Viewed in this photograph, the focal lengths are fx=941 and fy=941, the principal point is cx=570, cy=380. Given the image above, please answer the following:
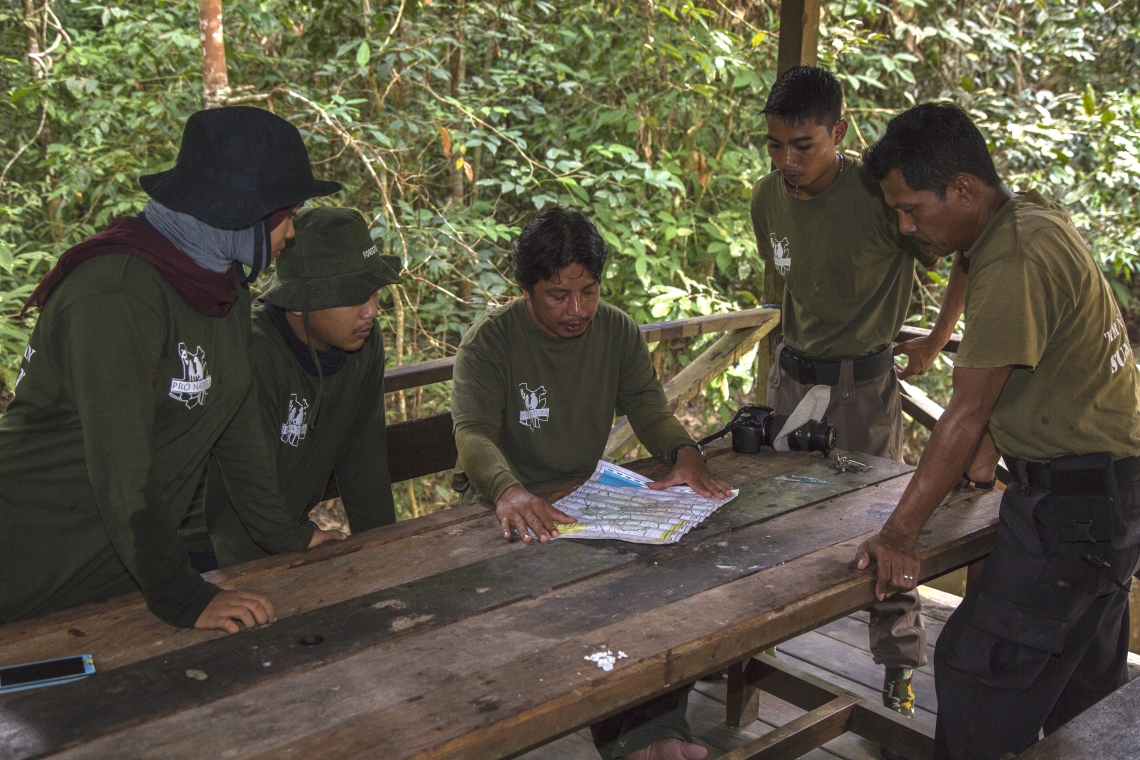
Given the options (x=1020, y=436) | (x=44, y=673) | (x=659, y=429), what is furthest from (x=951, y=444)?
(x=44, y=673)

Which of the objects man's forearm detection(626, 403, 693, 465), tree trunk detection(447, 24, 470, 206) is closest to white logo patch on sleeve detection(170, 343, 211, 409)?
man's forearm detection(626, 403, 693, 465)

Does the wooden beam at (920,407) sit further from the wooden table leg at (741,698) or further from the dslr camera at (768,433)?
the wooden table leg at (741,698)

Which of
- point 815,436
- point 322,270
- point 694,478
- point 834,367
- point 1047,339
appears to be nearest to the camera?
point 1047,339

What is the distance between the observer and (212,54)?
4195 mm

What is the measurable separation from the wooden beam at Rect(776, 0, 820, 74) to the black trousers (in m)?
2.01

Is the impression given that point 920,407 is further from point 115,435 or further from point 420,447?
point 115,435

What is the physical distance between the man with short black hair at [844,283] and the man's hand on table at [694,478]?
864mm

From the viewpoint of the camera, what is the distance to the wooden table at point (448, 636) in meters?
1.28

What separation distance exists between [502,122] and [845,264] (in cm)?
355

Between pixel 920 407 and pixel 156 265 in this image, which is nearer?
pixel 156 265

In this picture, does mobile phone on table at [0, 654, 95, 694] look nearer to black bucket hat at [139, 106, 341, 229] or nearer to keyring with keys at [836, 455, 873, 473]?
black bucket hat at [139, 106, 341, 229]


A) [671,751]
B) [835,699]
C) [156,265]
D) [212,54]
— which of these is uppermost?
[212,54]

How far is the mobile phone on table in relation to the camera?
1.38 m

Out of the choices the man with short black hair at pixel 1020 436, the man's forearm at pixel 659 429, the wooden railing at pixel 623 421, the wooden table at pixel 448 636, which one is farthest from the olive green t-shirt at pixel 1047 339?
the wooden railing at pixel 623 421
